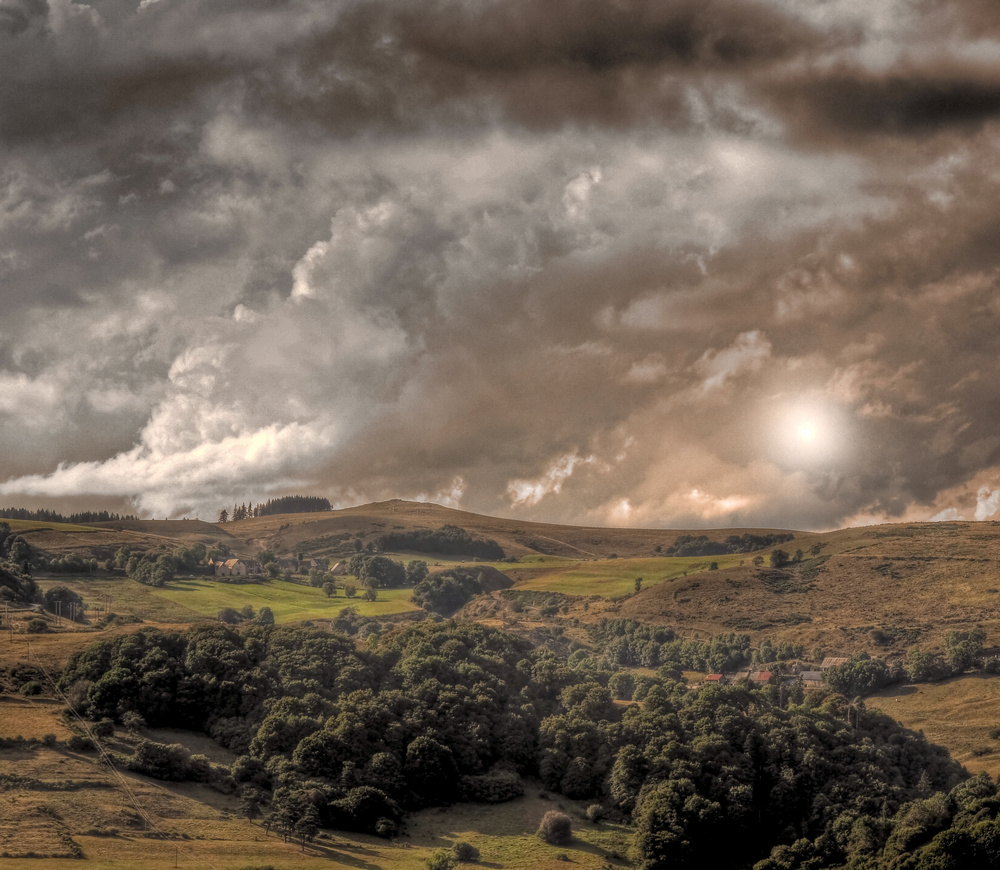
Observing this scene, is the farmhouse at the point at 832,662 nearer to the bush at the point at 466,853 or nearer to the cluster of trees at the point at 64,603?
the bush at the point at 466,853

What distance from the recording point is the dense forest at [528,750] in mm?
90562

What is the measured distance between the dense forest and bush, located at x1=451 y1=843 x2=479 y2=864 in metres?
7.24

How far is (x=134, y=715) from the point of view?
10669 centimetres

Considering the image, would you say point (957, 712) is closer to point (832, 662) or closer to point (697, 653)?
point (832, 662)

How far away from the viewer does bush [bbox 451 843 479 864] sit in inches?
3457

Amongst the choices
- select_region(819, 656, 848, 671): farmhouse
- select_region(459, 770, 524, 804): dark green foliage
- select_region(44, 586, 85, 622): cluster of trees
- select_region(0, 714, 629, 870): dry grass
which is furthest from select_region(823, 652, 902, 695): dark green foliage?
select_region(44, 586, 85, 622): cluster of trees

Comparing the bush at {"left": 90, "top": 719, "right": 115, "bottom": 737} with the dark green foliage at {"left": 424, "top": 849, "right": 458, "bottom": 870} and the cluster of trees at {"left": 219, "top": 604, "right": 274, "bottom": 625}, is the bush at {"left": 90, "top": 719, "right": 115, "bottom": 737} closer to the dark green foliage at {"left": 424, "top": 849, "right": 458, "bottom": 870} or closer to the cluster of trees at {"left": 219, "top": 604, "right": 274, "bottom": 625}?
the dark green foliage at {"left": 424, "top": 849, "right": 458, "bottom": 870}

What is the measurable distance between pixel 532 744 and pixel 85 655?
52921 millimetres

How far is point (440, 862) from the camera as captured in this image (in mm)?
82562

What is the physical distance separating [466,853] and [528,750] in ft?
74.9

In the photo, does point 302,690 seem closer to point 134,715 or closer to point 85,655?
point 134,715

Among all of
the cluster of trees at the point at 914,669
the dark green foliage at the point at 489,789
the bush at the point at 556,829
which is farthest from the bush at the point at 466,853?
the cluster of trees at the point at 914,669

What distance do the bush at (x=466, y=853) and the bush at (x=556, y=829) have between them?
24.3 feet

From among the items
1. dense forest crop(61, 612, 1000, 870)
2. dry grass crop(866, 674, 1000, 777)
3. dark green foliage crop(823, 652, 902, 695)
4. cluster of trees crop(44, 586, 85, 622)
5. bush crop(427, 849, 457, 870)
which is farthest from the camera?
cluster of trees crop(44, 586, 85, 622)
